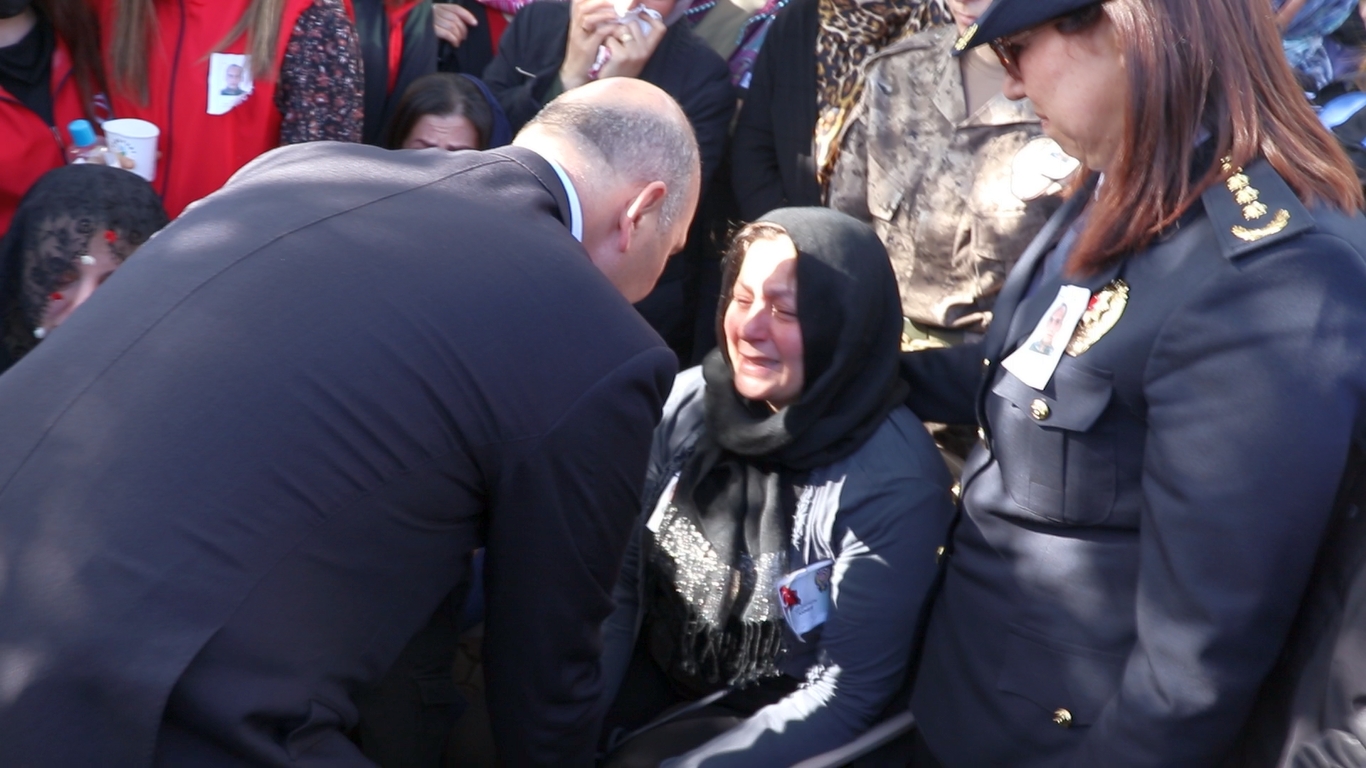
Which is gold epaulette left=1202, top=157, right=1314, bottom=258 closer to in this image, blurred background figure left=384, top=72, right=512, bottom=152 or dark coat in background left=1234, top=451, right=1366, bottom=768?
dark coat in background left=1234, top=451, right=1366, bottom=768

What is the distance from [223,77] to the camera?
261 centimetres

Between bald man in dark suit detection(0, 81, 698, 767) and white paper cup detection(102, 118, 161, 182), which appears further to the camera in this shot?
white paper cup detection(102, 118, 161, 182)

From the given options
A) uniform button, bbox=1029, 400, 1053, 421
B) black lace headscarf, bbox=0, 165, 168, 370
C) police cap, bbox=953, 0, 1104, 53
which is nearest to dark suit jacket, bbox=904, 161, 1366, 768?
uniform button, bbox=1029, 400, 1053, 421

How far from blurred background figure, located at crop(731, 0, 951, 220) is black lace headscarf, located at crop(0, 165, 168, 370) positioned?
1.50 meters

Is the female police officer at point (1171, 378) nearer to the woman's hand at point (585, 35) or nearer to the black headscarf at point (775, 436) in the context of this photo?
the black headscarf at point (775, 436)

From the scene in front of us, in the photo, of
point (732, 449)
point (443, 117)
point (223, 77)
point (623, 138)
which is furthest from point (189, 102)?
point (732, 449)

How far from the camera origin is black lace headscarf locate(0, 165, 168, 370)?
202 cm

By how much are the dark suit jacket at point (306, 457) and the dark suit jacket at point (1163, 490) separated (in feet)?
1.72

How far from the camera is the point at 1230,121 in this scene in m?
1.36

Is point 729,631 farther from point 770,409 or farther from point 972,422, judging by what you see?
point 972,422

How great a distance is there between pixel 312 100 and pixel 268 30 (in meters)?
0.17

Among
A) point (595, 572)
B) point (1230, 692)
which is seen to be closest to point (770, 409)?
point (595, 572)

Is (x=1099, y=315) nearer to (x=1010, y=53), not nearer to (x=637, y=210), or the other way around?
(x=1010, y=53)

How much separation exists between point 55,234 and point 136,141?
1.55 feet
